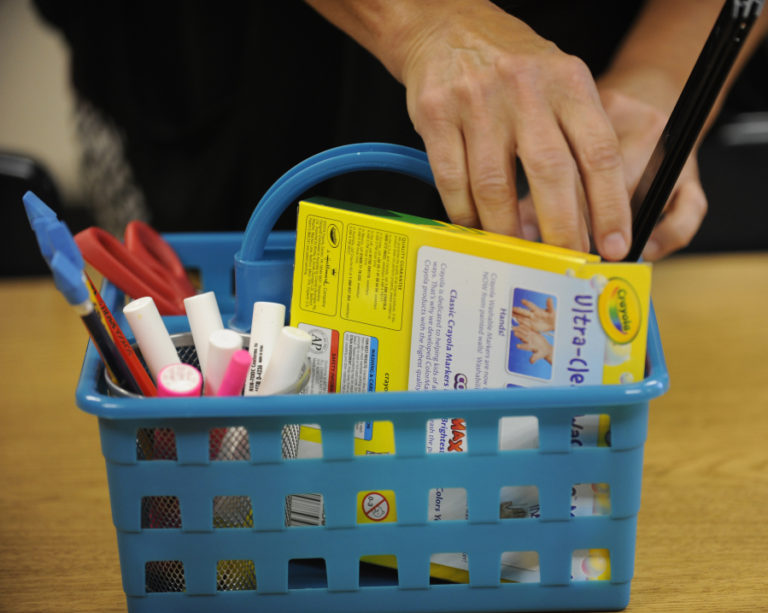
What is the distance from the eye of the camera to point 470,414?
0.35 meters

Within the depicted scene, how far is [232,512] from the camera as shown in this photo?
378 mm

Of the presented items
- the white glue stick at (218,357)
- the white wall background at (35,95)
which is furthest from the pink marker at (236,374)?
the white wall background at (35,95)

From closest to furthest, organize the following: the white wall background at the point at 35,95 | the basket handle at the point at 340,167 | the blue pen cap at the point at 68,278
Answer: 1. the blue pen cap at the point at 68,278
2. the basket handle at the point at 340,167
3. the white wall background at the point at 35,95

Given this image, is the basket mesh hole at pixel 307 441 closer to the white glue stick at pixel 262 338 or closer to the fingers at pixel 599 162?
the white glue stick at pixel 262 338

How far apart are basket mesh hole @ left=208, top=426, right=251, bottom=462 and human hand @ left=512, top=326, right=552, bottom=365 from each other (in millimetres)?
130

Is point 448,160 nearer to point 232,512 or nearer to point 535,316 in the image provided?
point 535,316

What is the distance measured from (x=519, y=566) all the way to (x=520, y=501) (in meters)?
0.03

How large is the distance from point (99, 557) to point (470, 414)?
0.22 m

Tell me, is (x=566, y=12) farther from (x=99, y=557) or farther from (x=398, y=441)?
(x=99, y=557)

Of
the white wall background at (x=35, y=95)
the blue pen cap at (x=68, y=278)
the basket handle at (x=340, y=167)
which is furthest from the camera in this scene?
the white wall background at (x=35, y=95)

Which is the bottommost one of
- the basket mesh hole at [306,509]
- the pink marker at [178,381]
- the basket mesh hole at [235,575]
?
the basket mesh hole at [235,575]

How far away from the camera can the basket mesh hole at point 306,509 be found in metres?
0.39

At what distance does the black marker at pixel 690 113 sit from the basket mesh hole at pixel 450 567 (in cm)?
17

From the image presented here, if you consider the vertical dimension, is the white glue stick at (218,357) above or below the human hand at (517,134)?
below
